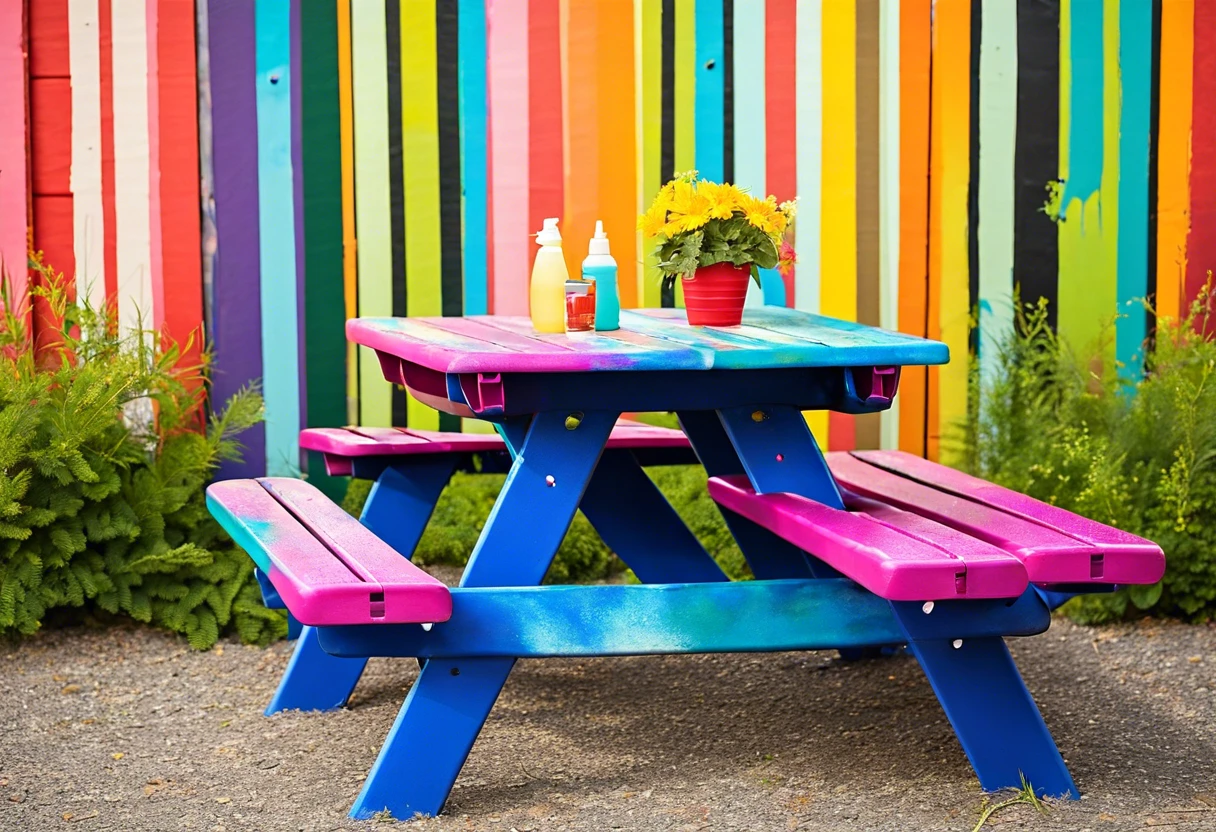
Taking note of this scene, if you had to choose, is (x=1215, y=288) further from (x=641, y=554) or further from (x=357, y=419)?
(x=357, y=419)

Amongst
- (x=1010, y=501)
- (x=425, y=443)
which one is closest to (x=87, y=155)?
(x=425, y=443)

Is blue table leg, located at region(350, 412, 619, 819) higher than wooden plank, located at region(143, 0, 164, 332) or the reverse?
the reverse

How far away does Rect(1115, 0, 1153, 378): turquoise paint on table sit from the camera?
4750 millimetres

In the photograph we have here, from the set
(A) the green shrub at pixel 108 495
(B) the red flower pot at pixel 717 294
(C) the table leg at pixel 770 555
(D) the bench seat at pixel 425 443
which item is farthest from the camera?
(A) the green shrub at pixel 108 495

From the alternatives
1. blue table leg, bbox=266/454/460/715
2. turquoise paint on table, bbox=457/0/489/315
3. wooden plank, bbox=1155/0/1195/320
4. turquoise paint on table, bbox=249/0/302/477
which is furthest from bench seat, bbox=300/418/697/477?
wooden plank, bbox=1155/0/1195/320

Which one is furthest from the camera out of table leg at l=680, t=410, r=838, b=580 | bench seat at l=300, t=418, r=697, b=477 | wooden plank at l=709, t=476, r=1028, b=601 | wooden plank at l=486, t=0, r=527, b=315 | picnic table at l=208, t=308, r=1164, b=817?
wooden plank at l=486, t=0, r=527, b=315

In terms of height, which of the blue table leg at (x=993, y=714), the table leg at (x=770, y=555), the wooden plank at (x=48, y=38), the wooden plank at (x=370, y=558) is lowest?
the blue table leg at (x=993, y=714)

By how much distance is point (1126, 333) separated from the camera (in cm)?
480

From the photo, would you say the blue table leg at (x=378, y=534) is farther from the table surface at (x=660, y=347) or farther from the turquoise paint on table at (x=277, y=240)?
the turquoise paint on table at (x=277, y=240)

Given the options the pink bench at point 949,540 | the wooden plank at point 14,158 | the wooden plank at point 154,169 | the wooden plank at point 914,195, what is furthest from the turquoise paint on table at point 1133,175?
the wooden plank at point 14,158

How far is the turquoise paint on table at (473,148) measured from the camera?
15.3 ft

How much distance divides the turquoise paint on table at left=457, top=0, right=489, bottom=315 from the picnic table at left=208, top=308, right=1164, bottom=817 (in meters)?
1.63

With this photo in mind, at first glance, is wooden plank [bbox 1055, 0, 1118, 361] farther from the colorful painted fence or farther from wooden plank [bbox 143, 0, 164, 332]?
wooden plank [bbox 143, 0, 164, 332]

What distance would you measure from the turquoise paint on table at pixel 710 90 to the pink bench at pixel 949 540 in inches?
69.1
